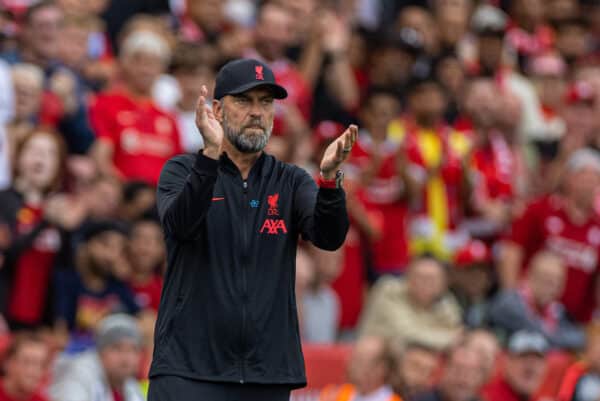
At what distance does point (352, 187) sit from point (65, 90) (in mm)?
2715

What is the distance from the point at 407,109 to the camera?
1318cm

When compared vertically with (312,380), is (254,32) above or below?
above

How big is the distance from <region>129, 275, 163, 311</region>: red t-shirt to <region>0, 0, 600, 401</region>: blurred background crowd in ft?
0.04

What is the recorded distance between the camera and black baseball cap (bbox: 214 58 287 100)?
5.71m

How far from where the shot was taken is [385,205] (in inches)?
480

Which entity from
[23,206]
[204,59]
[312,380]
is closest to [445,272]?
[312,380]

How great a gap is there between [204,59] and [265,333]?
20.9 ft

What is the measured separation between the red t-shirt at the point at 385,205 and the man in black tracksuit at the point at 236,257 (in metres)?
6.18

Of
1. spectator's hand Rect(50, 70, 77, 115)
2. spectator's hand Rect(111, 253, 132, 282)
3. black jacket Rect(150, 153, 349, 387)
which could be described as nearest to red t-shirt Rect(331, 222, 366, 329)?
spectator's hand Rect(111, 253, 132, 282)

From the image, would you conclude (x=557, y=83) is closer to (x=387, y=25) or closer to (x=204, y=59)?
(x=387, y=25)

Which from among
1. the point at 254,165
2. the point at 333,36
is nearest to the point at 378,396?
the point at 254,165

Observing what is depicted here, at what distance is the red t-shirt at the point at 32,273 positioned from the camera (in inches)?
364

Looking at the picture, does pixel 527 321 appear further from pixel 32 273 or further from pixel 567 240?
pixel 32 273

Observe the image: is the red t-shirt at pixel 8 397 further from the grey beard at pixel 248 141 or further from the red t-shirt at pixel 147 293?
the grey beard at pixel 248 141
